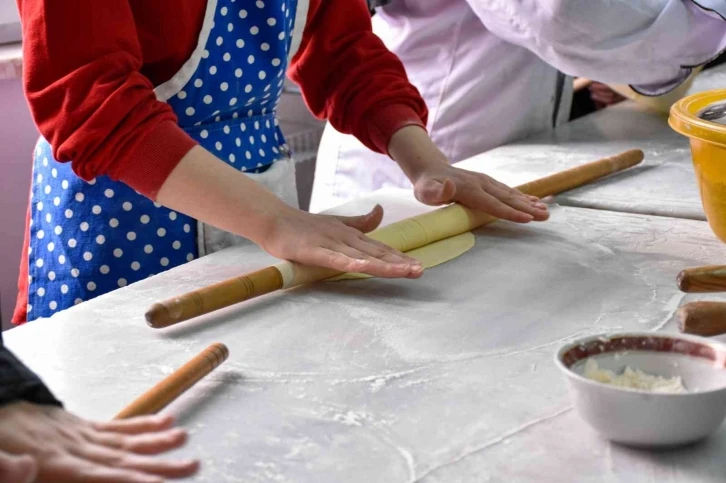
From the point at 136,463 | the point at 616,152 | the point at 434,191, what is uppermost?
the point at 136,463

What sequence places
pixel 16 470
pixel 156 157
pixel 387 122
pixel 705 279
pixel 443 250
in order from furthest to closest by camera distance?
1. pixel 387 122
2. pixel 443 250
3. pixel 156 157
4. pixel 705 279
5. pixel 16 470

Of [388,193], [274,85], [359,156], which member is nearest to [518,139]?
[359,156]

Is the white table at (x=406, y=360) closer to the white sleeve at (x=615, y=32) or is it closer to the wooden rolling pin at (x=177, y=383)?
Answer: the wooden rolling pin at (x=177, y=383)

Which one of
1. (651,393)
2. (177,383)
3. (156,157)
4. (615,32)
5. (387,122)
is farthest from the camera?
(615,32)

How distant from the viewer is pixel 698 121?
3.63ft

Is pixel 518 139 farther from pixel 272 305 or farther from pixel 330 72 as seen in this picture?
pixel 272 305

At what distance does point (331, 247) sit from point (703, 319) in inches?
16.0

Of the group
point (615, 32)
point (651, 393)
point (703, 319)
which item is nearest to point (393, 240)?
point (703, 319)

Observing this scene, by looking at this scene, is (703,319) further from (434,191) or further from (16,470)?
(16,470)

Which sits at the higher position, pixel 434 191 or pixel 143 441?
pixel 143 441

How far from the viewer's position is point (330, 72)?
57.8 inches

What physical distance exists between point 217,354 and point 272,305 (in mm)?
187

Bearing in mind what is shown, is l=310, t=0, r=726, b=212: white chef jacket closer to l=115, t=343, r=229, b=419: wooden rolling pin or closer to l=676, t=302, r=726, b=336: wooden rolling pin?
l=676, t=302, r=726, b=336: wooden rolling pin

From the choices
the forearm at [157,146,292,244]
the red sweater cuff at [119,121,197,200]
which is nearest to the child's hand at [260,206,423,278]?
the forearm at [157,146,292,244]
